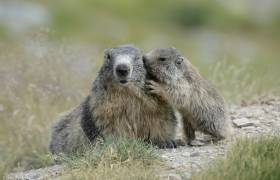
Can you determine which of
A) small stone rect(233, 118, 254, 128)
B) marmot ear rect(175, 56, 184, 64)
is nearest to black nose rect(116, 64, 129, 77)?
marmot ear rect(175, 56, 184, 64)

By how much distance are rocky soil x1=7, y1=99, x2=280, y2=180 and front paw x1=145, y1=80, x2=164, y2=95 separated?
0.59 metres

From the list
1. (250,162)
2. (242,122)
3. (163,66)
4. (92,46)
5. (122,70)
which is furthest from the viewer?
(92,46)

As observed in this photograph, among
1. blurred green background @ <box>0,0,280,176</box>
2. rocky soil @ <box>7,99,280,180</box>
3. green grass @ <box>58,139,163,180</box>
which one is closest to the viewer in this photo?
green grass @ <box>58,139,163,180</box>

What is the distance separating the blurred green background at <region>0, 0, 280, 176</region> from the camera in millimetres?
11344

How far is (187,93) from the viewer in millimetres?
9062

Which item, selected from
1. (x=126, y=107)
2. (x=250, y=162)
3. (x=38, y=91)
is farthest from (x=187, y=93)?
(x=38, y=91)

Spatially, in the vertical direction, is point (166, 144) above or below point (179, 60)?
below

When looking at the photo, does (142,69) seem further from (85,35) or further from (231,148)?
(85,35)

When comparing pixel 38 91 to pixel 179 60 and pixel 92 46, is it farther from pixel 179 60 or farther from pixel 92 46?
pixel 92 46

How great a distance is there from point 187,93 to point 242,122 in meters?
1.32

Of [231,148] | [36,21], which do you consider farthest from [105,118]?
→ [36,21]

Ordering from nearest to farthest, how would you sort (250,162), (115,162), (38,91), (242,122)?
(250,162)
(115,162)
(242,122)
(38,91)

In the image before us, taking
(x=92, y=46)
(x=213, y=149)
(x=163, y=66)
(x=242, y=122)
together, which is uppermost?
(x=92, y=46)

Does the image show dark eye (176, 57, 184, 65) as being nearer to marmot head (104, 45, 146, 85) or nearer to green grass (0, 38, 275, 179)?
marmot head (104, 45, 146, 85)
